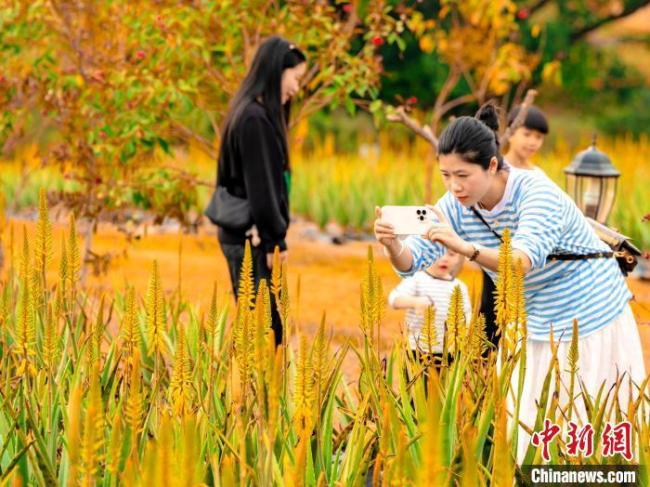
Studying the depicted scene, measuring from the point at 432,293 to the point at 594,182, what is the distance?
233 cm

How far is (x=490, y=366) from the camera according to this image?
2.56 metres

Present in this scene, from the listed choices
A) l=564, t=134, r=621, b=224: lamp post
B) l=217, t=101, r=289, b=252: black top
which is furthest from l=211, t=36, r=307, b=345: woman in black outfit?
l=564, t=134, r=621, b=224: lamp post

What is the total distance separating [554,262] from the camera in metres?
3.09

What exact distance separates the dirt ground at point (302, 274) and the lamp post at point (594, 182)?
2.65 ft

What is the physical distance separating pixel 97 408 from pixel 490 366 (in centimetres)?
121

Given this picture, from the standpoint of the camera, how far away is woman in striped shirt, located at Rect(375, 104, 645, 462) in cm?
292

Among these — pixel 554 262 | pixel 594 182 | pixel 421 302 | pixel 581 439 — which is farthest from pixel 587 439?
pixel 594 182

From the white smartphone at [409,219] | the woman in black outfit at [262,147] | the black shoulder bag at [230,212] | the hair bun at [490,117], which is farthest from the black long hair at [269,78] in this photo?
the white smartphone at [409,219]

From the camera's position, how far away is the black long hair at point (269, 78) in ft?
14.3

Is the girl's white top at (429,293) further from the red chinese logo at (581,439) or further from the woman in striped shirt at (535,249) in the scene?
the red chinese logo at (581,439)

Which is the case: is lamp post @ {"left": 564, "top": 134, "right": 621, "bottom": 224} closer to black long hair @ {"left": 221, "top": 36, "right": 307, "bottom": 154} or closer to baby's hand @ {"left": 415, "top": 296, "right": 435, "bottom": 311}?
baby's hand @ {"left": 415, "top": 296, "right": 435, "bottom": 311}

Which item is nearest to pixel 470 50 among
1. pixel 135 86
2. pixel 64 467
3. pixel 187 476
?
pixel 135 86

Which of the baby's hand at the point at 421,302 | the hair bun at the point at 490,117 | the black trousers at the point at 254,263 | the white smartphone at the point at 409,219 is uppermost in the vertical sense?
the hair bun at the point at 490,117

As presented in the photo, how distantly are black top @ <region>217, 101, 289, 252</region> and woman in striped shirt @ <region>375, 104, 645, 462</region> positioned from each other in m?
1.18
